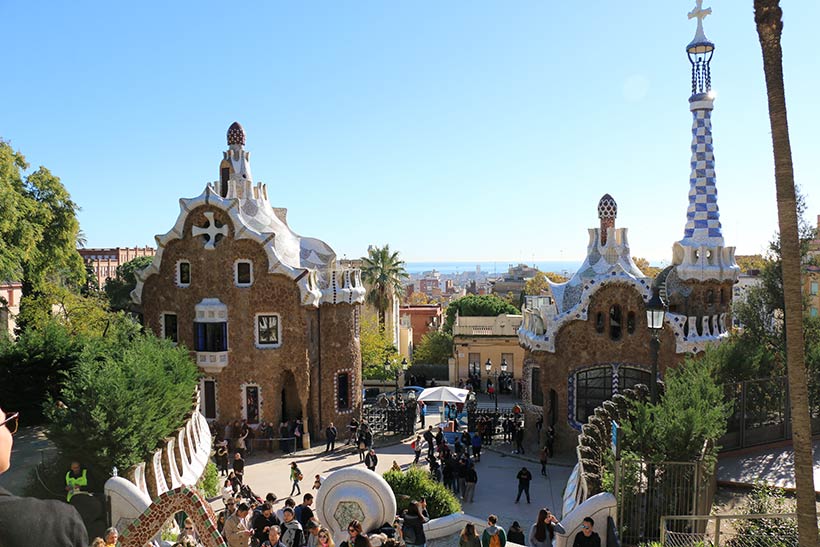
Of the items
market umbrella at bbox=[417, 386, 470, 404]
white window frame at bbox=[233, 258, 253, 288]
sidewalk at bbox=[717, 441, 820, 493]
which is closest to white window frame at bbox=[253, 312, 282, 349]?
white window frame at bbox=[233, 258, 253, 288]

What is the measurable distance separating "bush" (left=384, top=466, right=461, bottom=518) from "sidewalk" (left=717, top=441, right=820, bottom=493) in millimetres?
5638

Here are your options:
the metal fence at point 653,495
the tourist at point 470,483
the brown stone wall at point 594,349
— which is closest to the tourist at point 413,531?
the metal fence at point 653,495

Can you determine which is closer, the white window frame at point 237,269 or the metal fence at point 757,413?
the metal fence at point 757,413

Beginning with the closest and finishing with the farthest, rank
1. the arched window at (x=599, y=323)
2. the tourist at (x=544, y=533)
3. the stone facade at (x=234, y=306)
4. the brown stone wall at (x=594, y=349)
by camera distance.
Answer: the tourist at (x=544, y=533)
the brown stone wall at (x=594, y=349)
the arched window at (x=599, y=323)
the stone facade at (x=234, y=306)

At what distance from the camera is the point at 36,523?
308 cm

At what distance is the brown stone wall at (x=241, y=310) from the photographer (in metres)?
24.9

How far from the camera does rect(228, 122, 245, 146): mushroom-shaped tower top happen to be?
27.7 metres

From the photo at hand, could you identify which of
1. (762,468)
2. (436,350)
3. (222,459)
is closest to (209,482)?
(222,459)

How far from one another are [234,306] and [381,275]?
19.7 metres

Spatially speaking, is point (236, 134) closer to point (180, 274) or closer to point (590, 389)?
point (180, 274)

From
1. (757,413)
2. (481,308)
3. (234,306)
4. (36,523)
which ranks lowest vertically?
(757,413)

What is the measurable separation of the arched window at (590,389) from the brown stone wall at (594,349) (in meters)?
0.35

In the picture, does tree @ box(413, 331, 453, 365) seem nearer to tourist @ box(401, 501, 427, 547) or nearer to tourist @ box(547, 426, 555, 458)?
tourist @ box(547, 426, 555, 458)

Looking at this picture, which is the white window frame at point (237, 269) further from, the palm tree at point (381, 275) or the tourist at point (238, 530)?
the palm tree at point (381, 275)
